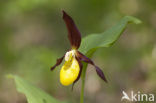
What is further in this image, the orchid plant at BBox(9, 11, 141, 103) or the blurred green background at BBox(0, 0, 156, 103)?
the blurred green background at BBox(0, 0, 156, 103)

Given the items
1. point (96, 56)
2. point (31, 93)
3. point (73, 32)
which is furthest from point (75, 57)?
point (96, 56)

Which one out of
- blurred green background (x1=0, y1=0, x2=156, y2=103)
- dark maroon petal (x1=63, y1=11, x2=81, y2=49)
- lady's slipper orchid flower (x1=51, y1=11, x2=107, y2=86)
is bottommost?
blurred green background (x1=0, y1=0, x2=156, y2=103)

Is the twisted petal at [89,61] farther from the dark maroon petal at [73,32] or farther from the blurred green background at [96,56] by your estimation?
the blurred green background at [96,56]

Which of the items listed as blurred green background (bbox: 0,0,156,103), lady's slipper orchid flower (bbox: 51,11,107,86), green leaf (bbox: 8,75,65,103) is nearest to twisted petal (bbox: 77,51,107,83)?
lady's slipper orchid flower (bbox: 51,11,107,86)

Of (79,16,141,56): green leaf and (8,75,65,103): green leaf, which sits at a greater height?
(79,16,141,56): green leaf

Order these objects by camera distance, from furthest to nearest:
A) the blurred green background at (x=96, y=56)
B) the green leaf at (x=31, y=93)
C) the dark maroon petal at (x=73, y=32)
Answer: the blurred green background at (x=96, y=56) → the green leaf at (x=31, y=93) → the dark maroon petal at (x=73, y=32)

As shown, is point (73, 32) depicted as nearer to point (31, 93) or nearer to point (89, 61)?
point (89, 61)

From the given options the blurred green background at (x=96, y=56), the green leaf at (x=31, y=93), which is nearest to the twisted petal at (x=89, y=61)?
the green leaf at (x=31, y=93)

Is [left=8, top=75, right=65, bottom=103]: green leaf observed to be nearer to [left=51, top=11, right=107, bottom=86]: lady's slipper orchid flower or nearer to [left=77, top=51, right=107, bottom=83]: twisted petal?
[left=51, top=11, right=107, bottom=86]: lady's slipper orchid flower

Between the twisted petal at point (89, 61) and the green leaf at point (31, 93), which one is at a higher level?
the twisted petal at point (89, 61)
